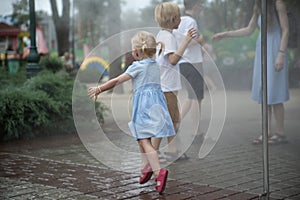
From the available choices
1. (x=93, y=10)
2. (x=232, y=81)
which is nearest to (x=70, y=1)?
(x=93, y=10)

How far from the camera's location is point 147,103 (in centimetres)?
346

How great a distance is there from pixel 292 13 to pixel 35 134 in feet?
10.9

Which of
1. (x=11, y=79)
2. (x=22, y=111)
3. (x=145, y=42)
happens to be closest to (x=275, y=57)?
(x=145, y=42)

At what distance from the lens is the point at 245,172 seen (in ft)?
12.8

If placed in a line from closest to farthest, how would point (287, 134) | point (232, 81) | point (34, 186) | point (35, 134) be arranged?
1. point (34, 186)
2. point (287, 134)
3. point (232, 81)
4. point (35, 134)

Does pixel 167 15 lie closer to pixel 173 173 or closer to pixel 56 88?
pixel 173 173

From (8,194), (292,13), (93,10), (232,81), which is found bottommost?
(8,194)

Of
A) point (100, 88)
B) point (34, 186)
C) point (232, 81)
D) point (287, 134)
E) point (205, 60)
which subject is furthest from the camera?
point (232, 81)

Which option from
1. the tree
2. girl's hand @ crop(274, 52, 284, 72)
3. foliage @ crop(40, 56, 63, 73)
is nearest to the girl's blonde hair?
girl's hand @ crop(274, 52, 284, 72)

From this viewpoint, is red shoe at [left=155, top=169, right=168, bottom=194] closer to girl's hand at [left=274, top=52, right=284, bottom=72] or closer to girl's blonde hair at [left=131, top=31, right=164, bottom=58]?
girl's blonde hair at [left=131, top=31, right=164, bottom=58]

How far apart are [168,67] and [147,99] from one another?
81 cm

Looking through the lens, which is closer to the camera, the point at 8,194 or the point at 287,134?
the point at 8,194

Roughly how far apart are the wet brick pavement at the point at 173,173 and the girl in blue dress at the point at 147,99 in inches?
12.1

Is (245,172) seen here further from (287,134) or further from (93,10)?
(93,10)
